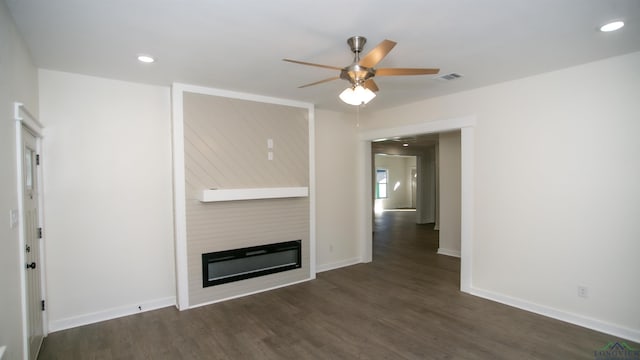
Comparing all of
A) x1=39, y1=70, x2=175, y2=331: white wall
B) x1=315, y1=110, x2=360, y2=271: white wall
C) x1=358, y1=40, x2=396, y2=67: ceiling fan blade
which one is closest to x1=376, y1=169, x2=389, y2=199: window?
x1=315, y1=110, x2=360, y2=271: white wall

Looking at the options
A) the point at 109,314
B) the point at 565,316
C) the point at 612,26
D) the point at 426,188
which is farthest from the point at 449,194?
the point at 109,314

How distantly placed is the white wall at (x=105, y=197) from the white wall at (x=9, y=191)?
1.06 m

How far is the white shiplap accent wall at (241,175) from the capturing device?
12.9ft

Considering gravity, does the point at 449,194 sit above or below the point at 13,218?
below

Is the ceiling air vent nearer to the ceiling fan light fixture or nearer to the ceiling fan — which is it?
the ceiling fan

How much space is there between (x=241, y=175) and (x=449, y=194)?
173 inches

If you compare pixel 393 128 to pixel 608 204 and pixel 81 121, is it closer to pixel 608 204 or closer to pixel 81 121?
pixel 608 204

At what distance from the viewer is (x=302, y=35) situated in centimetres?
247

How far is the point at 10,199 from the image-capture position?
6.91 ft

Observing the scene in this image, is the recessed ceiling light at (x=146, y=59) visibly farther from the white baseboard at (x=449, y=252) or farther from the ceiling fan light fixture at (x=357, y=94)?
the white baseboard at (x=449, y=252)

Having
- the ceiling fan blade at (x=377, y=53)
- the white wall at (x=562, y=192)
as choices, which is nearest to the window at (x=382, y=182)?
the white wall at (x=562, y=192)

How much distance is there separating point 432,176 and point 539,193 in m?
7.24

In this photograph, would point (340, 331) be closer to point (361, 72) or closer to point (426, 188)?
point (361, 72)

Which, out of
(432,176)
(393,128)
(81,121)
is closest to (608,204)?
(393,128)
